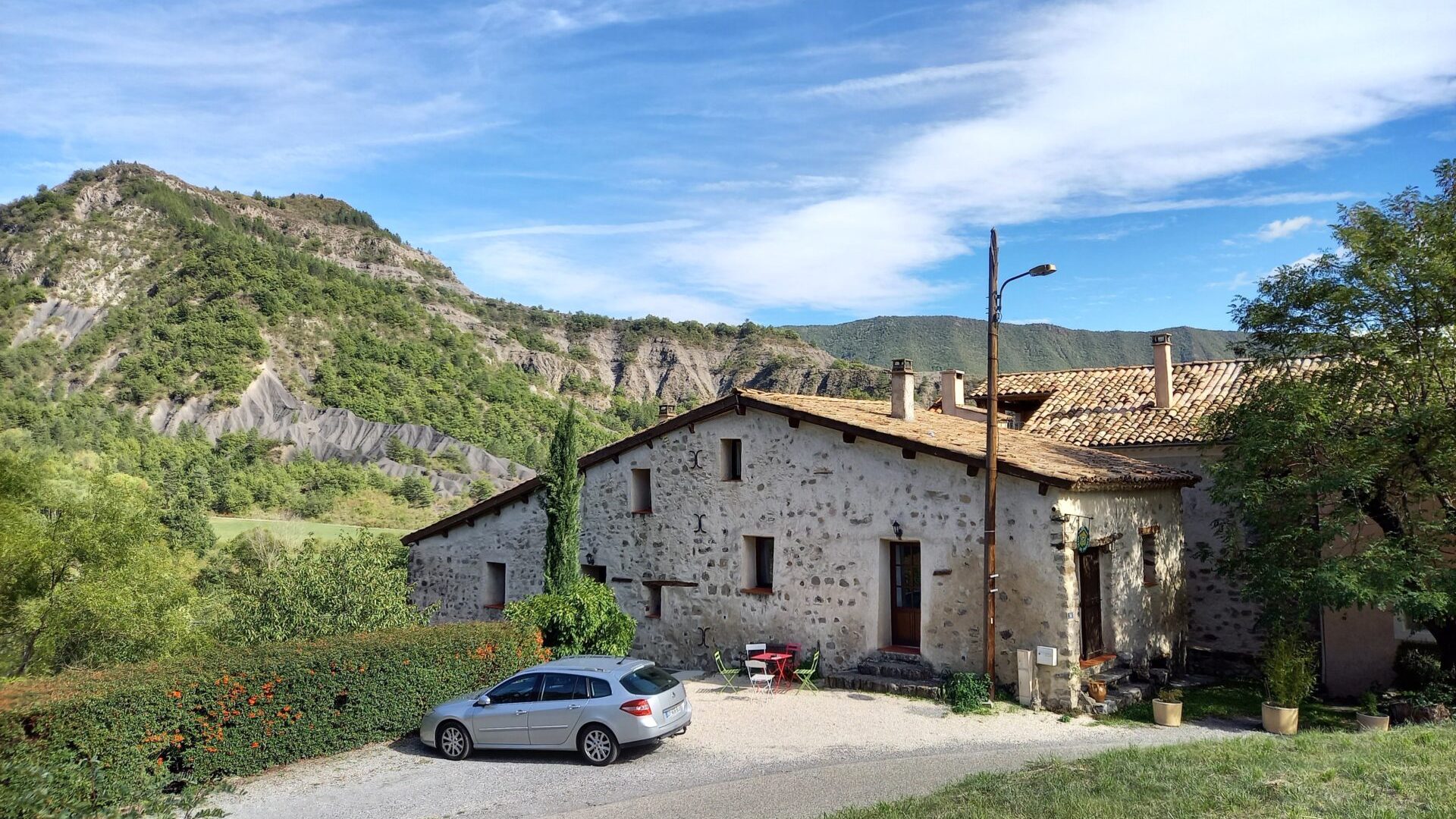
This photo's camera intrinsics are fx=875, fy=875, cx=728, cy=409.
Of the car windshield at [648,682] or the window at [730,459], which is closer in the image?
the car windshield at [648,682]

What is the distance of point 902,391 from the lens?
1862cm

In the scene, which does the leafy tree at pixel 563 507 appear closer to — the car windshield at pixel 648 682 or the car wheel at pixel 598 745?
the car windshield at pixel 648 682

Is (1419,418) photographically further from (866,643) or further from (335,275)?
(335,275)

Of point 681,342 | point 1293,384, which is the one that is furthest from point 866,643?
point 681,342

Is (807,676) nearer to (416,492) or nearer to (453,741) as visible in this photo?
(453,741)

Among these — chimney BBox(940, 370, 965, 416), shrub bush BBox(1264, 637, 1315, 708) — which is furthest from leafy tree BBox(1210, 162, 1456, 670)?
chimney BBox(940, 370, 965, 416)

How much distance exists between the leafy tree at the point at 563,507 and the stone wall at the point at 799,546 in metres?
1.63

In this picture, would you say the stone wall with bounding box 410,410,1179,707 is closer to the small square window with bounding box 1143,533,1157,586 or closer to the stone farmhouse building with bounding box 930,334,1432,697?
the small square window with bounding box 1143,533,1157,586

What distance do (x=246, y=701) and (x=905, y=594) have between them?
34.4ft

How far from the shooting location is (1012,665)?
14.2 metres

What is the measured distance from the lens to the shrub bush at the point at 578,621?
1540cm

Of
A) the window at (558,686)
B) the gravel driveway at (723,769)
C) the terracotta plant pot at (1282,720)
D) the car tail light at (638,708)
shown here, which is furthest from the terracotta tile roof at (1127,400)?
the window at (558,686)

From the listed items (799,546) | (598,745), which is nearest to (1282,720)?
(799,546)

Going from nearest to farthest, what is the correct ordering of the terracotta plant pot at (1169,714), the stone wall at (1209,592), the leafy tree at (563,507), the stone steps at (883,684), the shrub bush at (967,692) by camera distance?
the terracotta plant pot at (1169,714) → the shrub bush at (967,692) → the stone steps at (883,684) → the leafy tree at (563,507) → the stone wall at (1209,592)
